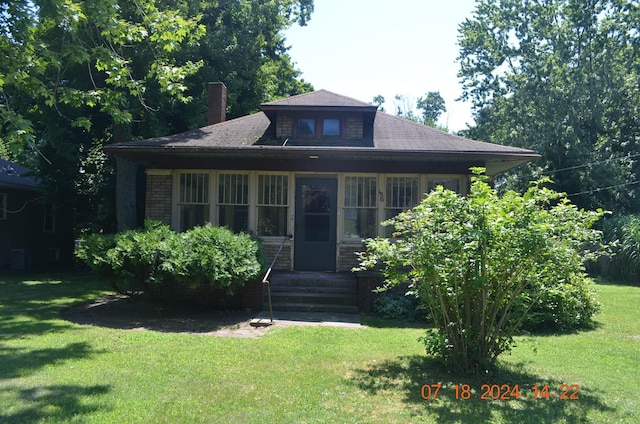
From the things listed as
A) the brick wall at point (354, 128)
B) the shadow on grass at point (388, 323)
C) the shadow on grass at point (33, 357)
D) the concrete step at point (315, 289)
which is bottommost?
the shadow on grass at point (388, 323)

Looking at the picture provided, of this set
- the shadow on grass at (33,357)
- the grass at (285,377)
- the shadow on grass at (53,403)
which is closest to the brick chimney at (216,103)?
the grass at (285,377)

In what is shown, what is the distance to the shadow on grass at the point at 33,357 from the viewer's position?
5.52 metres

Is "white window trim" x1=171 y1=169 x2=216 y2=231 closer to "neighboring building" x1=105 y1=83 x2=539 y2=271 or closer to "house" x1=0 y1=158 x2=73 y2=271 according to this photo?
"neighboring building" x1=105 y1=83 x2=539 y2=271

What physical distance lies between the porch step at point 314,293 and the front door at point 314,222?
58 centimetres

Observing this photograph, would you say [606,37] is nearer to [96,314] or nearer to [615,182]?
[615,182]

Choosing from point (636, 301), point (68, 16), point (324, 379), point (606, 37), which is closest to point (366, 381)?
point (324, 379)

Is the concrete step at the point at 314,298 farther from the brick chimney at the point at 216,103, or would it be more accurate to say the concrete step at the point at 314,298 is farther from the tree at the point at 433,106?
the tree at the point at 433,106

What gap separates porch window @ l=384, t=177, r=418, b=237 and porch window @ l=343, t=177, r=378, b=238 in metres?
0.32

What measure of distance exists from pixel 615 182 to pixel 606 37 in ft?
25.3

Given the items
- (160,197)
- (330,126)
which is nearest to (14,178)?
(160,197)

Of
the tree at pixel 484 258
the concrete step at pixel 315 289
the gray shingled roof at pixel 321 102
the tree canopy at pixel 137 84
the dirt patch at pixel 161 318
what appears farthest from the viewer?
the gray shingled roof at pixel 321 102

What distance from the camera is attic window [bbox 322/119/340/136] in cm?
1237

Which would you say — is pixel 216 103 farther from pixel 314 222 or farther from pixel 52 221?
pixel 52 221

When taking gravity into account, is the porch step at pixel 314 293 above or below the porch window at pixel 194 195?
below
